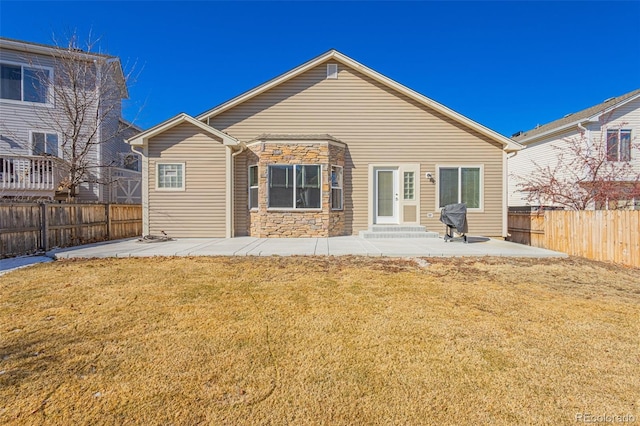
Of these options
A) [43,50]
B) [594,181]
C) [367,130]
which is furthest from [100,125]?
[594,181]

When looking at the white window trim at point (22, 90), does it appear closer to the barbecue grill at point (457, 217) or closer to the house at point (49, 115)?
the house at point (49, 115)

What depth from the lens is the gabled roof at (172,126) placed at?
9844mm

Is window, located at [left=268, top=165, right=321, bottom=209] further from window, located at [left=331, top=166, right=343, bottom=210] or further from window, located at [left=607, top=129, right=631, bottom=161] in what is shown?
window, located at [left=607, top=129, right=631, bottom=161]

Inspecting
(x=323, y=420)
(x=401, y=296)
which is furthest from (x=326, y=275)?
(x=323, y=420)

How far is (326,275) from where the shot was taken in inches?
215

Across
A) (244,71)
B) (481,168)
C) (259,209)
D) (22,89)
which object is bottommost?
(259,209)

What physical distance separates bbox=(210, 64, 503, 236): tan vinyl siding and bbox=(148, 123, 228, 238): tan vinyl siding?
1291 mm

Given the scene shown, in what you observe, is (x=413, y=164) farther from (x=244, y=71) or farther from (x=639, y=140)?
(x=244, y=71)

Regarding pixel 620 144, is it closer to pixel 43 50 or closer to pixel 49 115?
pixel 49 115

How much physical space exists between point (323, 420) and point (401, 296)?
107 inches

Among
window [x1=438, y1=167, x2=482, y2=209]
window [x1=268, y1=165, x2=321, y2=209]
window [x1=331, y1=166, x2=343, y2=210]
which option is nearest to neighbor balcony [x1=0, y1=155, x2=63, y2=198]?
window [x1=268, y1=165, x2=321, y2=209]

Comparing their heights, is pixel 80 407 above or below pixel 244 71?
below

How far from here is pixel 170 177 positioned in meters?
10.2

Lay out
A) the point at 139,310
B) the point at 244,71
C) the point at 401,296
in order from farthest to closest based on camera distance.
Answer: the point at 244,71, the point at 401,296, the point at 139,310
